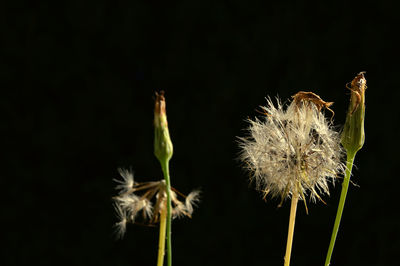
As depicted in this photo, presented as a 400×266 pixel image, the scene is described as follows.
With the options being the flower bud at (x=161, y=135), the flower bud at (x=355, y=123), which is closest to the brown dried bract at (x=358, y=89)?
the flower bud at (x=355, y=123)

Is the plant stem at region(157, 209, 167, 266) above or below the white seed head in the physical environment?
below

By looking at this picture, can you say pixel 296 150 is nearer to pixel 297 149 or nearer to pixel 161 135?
pixel 297 149

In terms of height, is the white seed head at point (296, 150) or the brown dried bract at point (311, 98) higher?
the brown dried bract at point (311, 98)

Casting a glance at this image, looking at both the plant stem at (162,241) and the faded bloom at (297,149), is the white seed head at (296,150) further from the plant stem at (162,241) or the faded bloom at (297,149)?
the plant stem at (162,241)

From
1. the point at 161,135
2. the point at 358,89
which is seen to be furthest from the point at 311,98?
the point at 161,135

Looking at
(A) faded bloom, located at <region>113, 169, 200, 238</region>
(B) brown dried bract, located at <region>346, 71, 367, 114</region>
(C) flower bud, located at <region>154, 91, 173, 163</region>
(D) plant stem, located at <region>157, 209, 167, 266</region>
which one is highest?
(B) brown dried bract, located at <region>346, 71, 367, 114</region>

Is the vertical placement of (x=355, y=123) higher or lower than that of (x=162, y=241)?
higher

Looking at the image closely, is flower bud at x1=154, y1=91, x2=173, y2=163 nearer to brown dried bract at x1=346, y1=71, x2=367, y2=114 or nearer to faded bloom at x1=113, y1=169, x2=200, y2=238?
faded bloom at x1=113, y1=169, x2=200, y2=238

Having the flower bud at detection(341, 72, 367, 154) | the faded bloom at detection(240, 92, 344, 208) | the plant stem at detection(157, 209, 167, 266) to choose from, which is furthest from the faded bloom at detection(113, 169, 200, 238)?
the flower bud at detection(341, 72, 367, 154)
